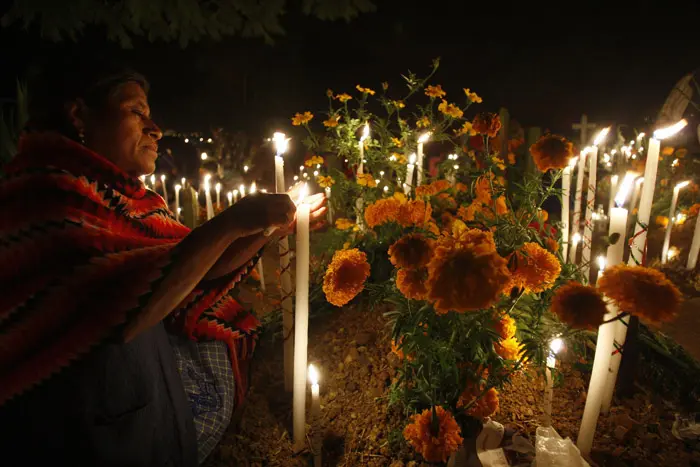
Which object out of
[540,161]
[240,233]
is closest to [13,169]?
[240,233]

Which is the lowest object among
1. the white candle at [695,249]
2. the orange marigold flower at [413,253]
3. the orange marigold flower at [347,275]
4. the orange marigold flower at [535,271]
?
the white candle at [695,249]

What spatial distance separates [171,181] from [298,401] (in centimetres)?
985

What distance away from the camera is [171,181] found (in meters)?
10.5

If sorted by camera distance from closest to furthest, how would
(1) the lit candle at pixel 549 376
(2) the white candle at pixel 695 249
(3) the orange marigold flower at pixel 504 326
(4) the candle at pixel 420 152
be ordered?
1. (3) the orange marigold flower at pixel 504 326
2. (1) the lit candle at pixel 549 376
3. (4) the candle at pixel 420 152
4. (2) the white candle at pixel 695 249

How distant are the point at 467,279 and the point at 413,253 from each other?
0.25 meters

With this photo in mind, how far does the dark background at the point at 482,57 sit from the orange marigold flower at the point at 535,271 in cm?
589

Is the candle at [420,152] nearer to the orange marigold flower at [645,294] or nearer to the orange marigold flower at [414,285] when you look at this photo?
the orange marigold flower at [414,285]

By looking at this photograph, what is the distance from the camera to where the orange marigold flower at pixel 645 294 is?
1.19 m

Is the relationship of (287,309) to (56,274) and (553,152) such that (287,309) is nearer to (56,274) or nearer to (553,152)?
(56,274)

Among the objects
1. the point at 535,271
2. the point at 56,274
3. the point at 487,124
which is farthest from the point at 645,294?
the point at 56,274

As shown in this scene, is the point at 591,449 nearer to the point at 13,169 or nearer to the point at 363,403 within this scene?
the point at 363,403

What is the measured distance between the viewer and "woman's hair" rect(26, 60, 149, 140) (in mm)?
1406

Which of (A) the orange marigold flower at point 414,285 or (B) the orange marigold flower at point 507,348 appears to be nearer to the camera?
(A) the orange marigold flower at point 414,285

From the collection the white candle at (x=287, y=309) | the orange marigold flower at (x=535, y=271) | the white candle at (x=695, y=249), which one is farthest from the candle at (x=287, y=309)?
the white candle at (x=695, y=249)
